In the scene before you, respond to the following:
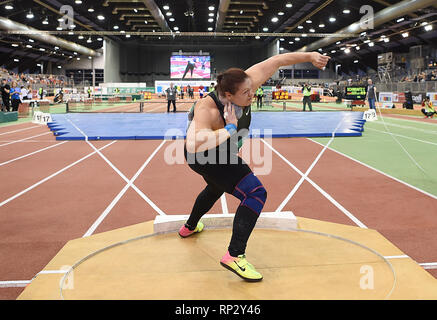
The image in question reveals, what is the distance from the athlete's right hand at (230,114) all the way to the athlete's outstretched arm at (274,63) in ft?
1.30

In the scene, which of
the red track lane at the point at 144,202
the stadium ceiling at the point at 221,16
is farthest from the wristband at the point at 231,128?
the stadium ceiling at the point at 221,16

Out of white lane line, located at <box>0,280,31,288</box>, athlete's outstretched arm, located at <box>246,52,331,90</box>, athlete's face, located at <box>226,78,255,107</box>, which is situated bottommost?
white lane line, located at <box>0,280,31,288</box>

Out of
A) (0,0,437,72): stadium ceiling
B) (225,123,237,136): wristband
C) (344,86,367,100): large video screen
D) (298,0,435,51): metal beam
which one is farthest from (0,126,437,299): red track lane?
(0,0,437,72): stadium ceiling

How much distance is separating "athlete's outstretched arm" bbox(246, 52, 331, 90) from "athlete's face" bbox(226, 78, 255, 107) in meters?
0.27

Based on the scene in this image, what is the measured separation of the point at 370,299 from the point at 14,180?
6.58 m

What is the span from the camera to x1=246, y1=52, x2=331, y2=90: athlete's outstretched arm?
3236 millimetres

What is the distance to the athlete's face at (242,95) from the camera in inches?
113

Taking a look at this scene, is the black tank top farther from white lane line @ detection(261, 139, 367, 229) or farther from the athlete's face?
white lane line @ detection(261, 139, 367, 229)

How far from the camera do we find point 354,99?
26094 mm

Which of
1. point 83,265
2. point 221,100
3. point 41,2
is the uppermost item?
point 41,2

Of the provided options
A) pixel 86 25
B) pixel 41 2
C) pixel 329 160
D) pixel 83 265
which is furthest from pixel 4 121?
pixel 86 25

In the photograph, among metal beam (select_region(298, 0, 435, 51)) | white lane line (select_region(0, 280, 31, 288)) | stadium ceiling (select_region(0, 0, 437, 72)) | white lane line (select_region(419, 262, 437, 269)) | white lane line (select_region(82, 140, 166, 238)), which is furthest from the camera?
stadium ceiling (select_region(0, 0, 437, 72))

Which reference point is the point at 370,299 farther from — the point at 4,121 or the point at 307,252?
the point at 4,121

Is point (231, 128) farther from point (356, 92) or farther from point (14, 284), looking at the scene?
point (356, 92)
